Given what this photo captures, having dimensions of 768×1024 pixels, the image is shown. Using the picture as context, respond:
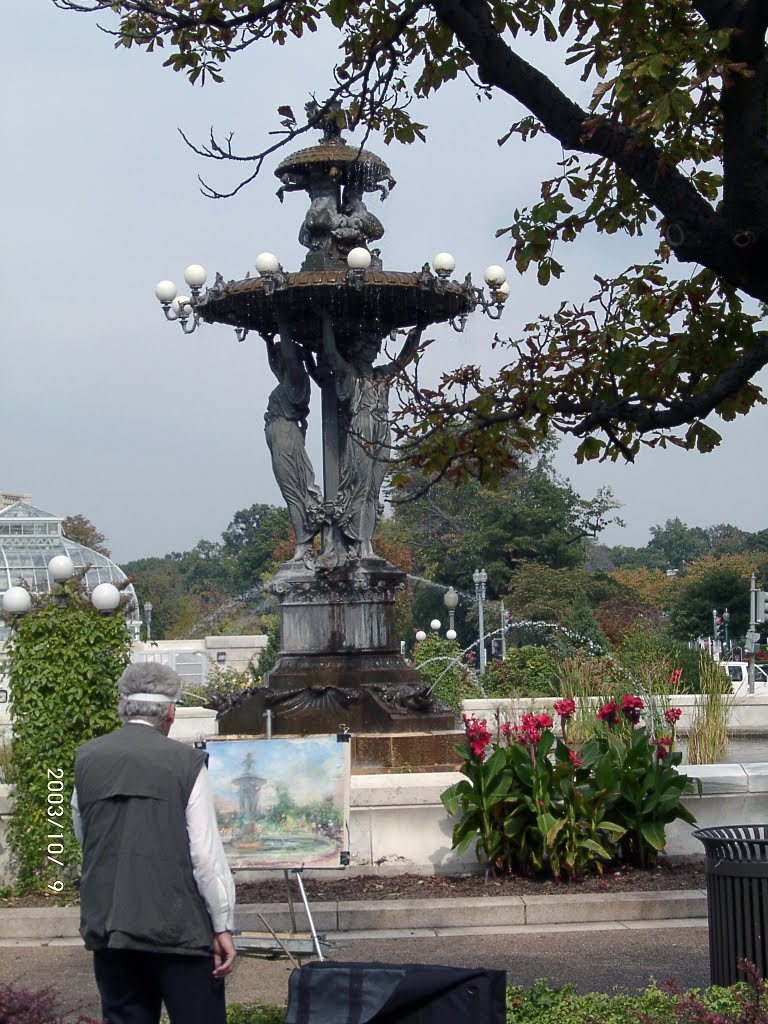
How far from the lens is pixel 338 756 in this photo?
28.0ft

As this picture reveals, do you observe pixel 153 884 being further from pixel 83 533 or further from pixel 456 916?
pixel 83 533

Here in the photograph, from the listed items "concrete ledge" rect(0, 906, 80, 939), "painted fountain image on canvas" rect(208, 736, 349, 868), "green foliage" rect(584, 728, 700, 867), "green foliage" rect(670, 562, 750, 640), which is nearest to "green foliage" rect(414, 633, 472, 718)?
"green foliage" rect(584, 728, 700, 867)

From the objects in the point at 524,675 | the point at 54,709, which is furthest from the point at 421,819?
the point at 524,675

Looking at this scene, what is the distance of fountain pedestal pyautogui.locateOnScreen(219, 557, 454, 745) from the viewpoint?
14680 mm

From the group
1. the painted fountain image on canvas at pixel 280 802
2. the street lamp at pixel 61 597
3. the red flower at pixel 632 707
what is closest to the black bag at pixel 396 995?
the painted fountain image on canvas at pixel 280 802

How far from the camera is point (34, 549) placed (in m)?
73.1

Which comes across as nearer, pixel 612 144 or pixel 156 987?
pixel 156 987

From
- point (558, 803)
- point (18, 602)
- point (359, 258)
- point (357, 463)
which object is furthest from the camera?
point (357, 463)

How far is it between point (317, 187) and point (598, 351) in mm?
8733

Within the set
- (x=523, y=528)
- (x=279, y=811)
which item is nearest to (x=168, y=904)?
(x=279, y=811)

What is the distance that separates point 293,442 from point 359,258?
7.23 ft

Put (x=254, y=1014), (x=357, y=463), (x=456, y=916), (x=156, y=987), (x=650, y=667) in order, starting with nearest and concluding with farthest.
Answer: (x=156, y=987), (x=254, y=1014), (x=456, y=916), (x=357, y=463), (x=650, y=667)

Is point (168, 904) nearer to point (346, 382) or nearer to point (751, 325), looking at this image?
point (751, 325)

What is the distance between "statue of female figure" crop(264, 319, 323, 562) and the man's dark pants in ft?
36.1
